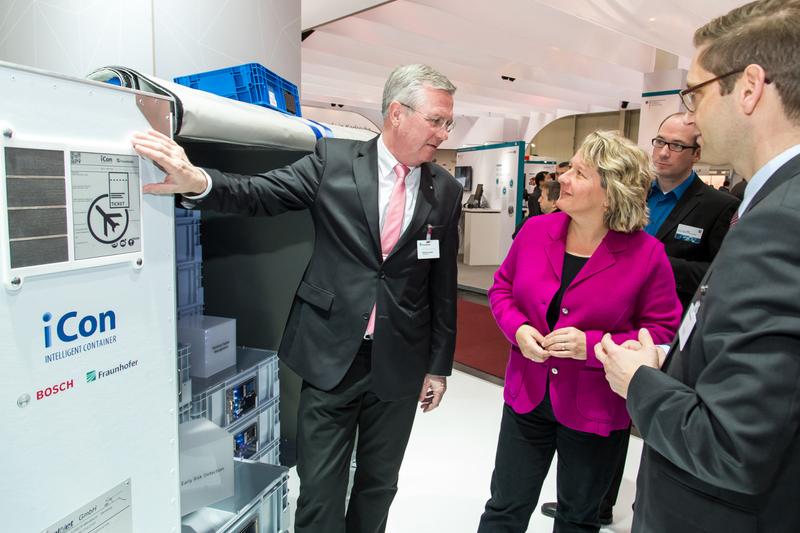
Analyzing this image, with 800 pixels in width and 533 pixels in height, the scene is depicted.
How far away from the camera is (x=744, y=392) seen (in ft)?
2.60

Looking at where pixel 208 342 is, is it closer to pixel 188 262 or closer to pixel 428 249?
pixel 188 262

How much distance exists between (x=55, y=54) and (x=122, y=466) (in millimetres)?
2035

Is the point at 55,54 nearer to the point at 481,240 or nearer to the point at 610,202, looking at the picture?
the point at 610,202

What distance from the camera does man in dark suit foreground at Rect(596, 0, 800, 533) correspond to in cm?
79

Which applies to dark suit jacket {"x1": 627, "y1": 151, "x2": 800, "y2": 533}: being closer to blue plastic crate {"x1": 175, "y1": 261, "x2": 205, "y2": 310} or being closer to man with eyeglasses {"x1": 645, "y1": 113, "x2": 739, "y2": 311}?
man with eyeglasses {"x1": 645, "y1": 113, "x2": 739, "y2": 311}

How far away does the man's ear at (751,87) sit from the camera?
0.89m

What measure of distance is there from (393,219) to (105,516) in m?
1.14

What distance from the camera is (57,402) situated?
1.05m

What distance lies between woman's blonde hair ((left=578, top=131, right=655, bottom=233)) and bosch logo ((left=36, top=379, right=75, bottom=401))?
165 centimetres

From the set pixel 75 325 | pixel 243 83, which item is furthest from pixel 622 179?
pixel 75 325

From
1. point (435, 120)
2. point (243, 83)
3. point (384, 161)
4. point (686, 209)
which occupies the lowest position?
point (686, 209)

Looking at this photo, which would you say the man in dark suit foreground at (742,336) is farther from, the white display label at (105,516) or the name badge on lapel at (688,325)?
the white display label at (105,516)

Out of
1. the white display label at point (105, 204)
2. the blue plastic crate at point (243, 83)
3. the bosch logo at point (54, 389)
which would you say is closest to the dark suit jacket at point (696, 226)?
the blue plastic crate at point (243, 83)

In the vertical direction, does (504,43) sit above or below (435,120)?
above
